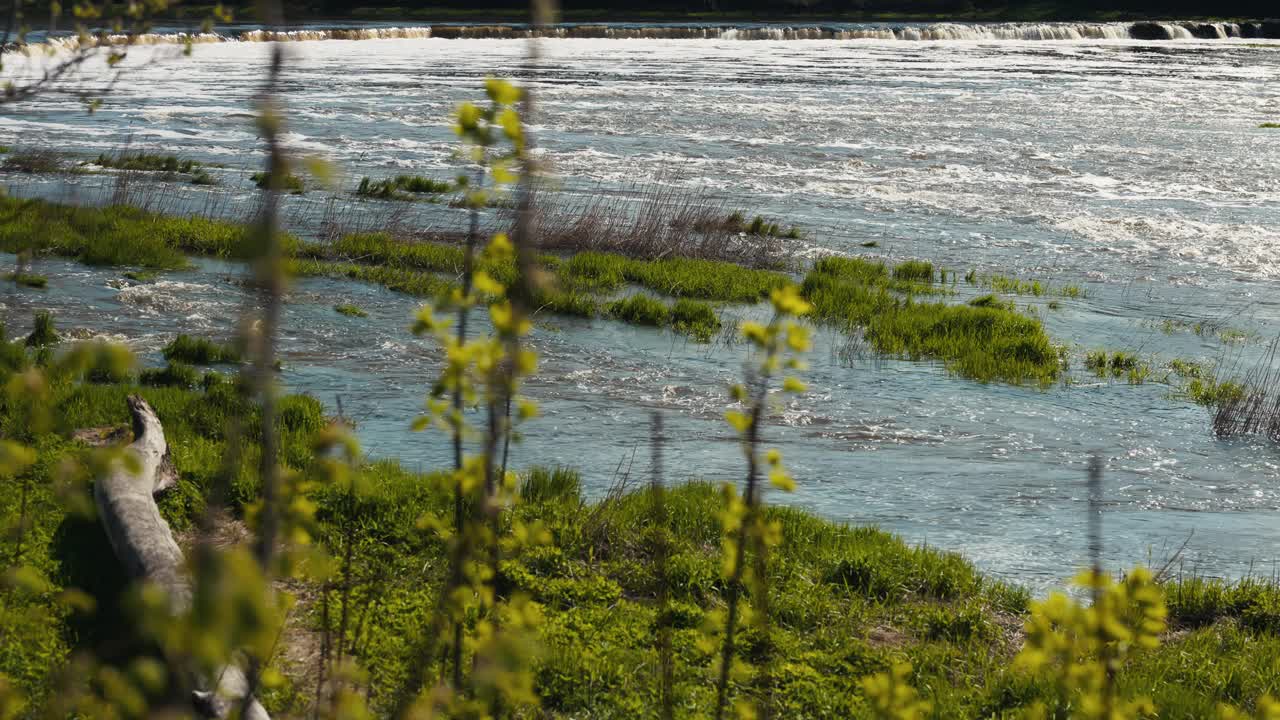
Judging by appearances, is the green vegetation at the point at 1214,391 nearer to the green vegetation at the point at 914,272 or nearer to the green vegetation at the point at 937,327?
the green vegetation at the point at 937,327

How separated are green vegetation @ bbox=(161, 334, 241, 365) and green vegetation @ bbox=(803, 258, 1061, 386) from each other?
27.2ft

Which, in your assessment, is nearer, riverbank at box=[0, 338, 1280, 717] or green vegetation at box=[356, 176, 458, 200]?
riverbank at box=[0, 338, 1280, 717]

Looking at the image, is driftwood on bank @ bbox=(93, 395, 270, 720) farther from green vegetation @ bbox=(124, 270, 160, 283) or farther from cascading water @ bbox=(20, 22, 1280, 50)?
cascading water @ bbox=(20, 22, 1280, 50)

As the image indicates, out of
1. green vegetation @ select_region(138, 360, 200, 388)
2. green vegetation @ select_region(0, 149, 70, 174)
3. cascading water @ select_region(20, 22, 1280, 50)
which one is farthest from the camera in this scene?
cascading water @ select_region(20, 22, 1280, 50)

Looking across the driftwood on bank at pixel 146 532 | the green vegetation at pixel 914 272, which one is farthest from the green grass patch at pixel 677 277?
the driftwood on bank at pixel 146 532

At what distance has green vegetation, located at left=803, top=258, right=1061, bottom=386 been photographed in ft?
50.8

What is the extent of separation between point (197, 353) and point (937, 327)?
9719 millimetres

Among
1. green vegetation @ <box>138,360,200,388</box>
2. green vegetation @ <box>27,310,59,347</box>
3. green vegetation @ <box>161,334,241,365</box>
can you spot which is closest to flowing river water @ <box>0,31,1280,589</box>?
green vegetation @ <box>161,334,241,365</box>

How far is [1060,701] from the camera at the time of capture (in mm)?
6805

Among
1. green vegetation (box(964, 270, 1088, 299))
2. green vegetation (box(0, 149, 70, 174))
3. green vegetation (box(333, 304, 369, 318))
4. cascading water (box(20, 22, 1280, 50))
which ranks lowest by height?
green vegetation (box(333, 304, 369, 318))

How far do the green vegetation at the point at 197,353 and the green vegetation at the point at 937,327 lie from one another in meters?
8.30

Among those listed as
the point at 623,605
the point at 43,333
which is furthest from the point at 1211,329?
the point at 43,333

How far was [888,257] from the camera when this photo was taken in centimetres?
2161

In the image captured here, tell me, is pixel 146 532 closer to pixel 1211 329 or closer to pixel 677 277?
pixel 677 277
